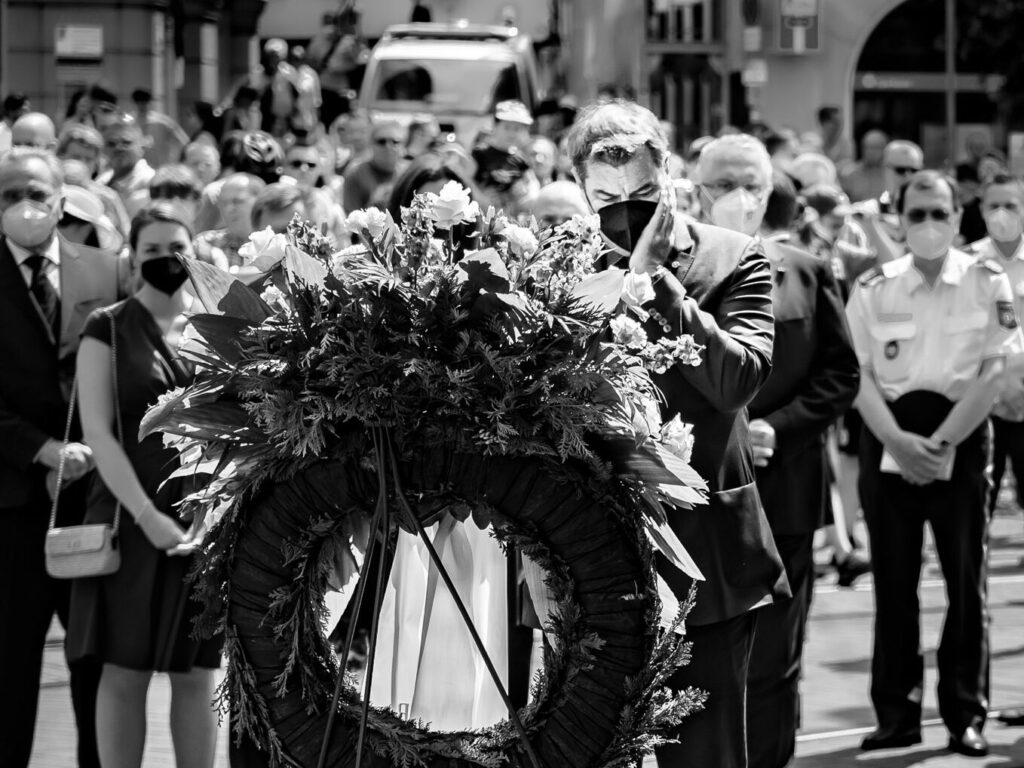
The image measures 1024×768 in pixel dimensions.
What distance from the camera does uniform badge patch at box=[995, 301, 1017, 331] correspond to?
7.33m

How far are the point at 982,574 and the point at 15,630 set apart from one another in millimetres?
3639

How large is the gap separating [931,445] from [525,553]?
12.5 ft

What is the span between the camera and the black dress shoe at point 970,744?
7.03m

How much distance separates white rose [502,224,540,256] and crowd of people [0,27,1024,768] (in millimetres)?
475

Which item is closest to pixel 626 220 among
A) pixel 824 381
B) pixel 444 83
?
pixel 824 381

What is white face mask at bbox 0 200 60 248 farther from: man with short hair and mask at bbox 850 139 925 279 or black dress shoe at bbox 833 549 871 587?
man with short hair and mask at bbox 850 139 925 279

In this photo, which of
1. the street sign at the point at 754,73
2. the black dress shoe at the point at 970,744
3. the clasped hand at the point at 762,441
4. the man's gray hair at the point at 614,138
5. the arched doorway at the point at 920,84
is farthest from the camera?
the arched doorway at the point at 920,84

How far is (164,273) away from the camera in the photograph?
5.91 metres

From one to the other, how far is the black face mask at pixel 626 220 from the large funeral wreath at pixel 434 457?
55 centimetres

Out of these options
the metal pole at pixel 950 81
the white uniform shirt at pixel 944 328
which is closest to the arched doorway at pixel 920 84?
the metal pole at pixel 950 81

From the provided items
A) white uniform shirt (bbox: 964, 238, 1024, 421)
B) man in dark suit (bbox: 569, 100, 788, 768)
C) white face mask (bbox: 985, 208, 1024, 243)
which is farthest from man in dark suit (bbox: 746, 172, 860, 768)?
white face mask (bbox: 985, 208, 1024, 243)

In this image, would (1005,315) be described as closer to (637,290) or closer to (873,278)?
(873,278)

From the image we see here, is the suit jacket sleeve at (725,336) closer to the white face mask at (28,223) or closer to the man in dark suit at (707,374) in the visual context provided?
the man in dark suit at (707,374)

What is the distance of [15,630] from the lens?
639 centimetres
